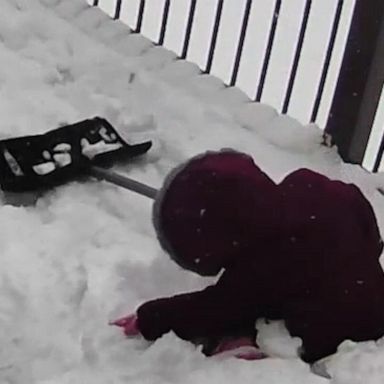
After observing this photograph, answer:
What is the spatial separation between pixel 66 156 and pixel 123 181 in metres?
0.14

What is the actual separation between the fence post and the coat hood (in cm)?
76

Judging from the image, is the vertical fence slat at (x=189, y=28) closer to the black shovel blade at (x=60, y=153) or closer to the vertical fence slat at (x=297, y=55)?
the vertical fence slat at (x=297, y=55)

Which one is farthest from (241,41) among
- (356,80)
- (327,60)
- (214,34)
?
(356,80)

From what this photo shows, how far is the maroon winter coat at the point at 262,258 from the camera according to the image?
6.24 ft

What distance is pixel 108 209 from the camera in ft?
7.70

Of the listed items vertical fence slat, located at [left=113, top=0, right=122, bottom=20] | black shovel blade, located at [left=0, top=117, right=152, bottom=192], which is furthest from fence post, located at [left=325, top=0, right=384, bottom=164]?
vertical fence slat, located at [left=113, top=0, right=122, bottom=20]

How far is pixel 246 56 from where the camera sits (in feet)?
10.2

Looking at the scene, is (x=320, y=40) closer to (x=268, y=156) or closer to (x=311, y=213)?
(x=268, y=156)

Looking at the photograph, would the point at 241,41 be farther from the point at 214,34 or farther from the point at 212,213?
the point at 212,213

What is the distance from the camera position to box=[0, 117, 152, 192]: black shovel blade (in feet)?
7.73

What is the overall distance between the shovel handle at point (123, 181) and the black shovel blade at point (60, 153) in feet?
0.07

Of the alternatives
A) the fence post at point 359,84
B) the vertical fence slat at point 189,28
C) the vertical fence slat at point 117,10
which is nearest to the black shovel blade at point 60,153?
the fence post at point 359,84

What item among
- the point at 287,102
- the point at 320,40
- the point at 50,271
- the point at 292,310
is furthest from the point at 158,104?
the point at 292,310

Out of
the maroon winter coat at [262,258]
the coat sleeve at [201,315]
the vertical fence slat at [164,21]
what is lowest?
the vertical fence slat at [164,21]
